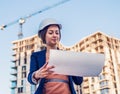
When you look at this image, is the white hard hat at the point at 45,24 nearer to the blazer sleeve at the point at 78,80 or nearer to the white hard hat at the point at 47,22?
the white hard hat at the point at 47,22

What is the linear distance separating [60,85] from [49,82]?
101mm

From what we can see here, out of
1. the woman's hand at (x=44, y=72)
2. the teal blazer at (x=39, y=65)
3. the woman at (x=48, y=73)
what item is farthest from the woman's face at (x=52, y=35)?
the woman's hand at (x=44, y=72)

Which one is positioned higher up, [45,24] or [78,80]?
[45,24]

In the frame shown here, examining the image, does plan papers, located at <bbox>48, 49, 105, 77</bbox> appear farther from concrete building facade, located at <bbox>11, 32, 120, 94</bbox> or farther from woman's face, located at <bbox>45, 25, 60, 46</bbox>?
concrete building facade, located at <bbox>11, 32, 120, 94</bbox>

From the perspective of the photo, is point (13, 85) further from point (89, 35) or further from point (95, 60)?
point (95, 60)

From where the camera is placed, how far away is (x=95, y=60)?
2291mm

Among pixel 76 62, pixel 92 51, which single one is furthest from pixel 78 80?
pixel 92 51

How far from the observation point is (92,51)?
49.0 m

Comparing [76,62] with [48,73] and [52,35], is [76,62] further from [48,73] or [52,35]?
[52,35]

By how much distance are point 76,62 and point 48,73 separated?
251mm

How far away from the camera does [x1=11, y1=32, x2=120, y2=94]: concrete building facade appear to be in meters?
45.6

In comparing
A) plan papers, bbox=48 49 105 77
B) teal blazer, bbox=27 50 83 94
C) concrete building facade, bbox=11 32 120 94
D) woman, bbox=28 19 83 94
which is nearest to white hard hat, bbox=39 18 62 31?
woman, bbox=28 19 83 94

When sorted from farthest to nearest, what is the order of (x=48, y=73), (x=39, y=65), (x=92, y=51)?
(x=92, y=51) → (x=39, y=65) → (x=48, y=73)

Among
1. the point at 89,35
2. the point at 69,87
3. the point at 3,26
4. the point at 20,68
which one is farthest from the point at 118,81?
the point at 69,87
